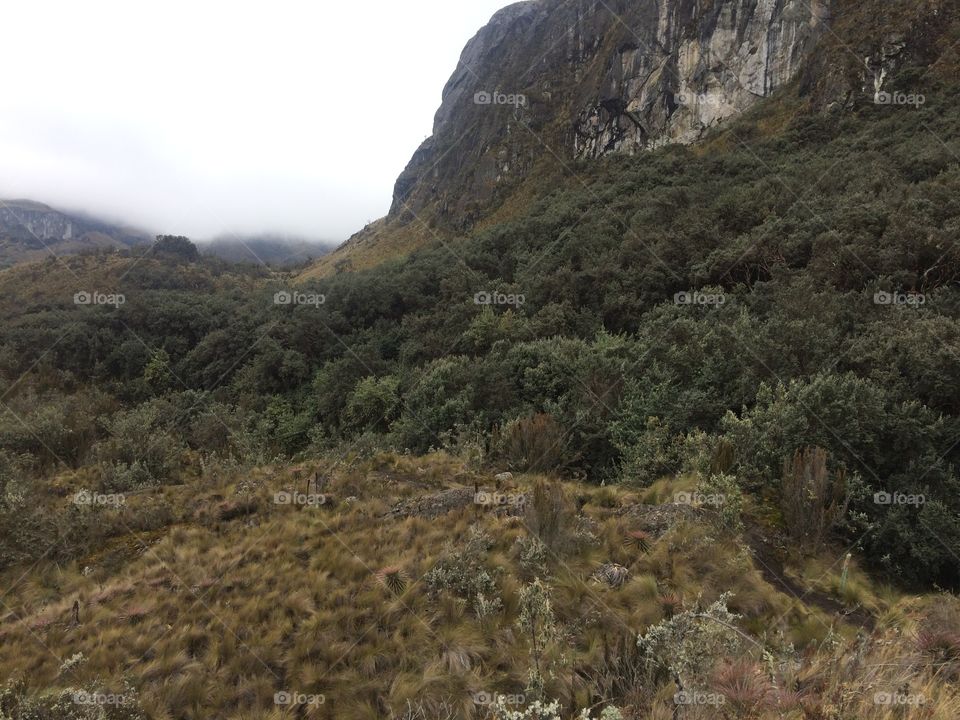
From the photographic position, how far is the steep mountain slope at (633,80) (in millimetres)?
24250

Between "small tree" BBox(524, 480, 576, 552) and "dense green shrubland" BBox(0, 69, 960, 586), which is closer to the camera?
"small tree" BBox(524, 480, 576, 552)

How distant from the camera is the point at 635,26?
129ft

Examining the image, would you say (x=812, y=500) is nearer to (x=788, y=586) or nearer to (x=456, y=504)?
(x=788, y=586)

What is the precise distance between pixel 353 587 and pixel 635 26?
4806 cm

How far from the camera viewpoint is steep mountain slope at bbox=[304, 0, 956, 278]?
24250mm

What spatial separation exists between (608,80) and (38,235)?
185m

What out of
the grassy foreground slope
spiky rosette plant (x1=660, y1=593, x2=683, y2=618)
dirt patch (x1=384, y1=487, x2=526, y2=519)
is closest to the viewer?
the grassy foreground slope

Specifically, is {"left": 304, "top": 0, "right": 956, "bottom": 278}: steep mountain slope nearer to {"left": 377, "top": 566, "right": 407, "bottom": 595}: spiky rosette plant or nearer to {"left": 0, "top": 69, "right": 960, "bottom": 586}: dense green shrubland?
{"left": 0, "top": 69, "right": 960, "bottom": 586}: dense green shrubland

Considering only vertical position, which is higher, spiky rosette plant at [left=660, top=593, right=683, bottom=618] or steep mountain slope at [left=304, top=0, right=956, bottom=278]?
steep mountain slope at [left=304, top=0, right=956, bottom=278]

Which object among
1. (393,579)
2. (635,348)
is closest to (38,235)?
(635,348)

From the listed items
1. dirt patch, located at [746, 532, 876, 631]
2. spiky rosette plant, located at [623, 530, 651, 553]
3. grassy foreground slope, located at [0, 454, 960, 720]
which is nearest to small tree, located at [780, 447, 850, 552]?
grassy foreground slope, located at [0, 454, 960, 720]

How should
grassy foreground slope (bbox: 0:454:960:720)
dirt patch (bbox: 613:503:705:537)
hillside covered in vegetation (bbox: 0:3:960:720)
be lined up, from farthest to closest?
dirt patch (bbox: 613:503:705:537), hillside covered in vegetation (bbox: 0:3:960:720), grassy foreground slope (bbox: 0:454:960:720)

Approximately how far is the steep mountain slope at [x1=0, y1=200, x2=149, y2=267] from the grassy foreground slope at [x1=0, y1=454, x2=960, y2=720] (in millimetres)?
82007

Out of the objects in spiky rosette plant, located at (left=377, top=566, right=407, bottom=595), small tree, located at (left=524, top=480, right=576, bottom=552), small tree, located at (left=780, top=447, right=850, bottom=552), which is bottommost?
spiky rosette plant, located at (left=377, top=566, right=407, bottom=595)
